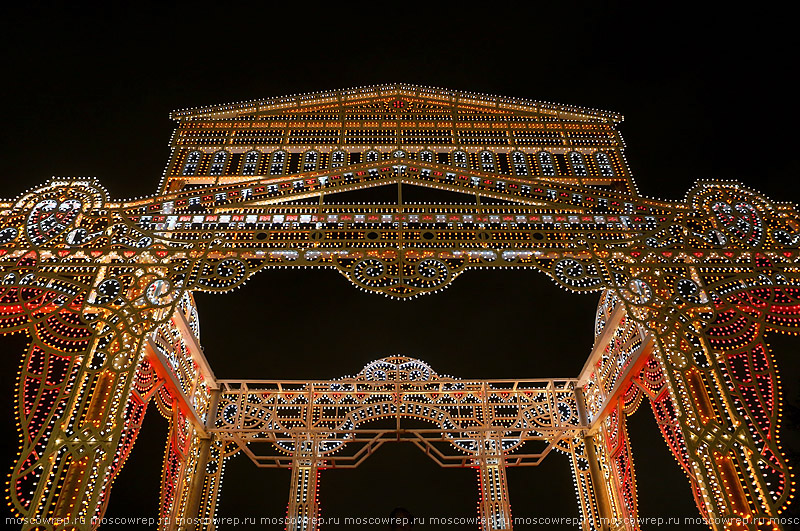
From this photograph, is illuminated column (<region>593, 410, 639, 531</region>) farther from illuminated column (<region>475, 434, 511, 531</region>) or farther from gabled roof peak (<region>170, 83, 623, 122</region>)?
gabled roof peak (<region>170, 83, 623, 122</region>)

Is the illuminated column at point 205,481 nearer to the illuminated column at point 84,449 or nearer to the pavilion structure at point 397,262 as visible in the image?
the pavilion structure at point 397,262

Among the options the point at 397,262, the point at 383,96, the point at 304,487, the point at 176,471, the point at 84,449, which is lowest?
the point at 84,449

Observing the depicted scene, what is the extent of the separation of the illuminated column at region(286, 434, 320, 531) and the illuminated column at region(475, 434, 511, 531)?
98.4 inches

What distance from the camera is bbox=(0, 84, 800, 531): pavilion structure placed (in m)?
4.28

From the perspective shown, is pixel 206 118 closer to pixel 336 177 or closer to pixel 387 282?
pixel 336 177

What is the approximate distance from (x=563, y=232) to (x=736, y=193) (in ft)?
6.00

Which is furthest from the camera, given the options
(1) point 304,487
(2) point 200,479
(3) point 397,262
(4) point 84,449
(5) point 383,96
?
(1) point 304,487

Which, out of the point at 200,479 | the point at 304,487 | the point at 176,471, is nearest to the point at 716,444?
the point at 304,487

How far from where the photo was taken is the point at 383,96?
674 centimetres

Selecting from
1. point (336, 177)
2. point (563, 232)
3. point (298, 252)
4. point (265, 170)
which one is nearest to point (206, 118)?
point (265, 170)

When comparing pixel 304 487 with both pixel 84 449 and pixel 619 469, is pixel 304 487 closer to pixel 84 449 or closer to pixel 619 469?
pixel 619 469

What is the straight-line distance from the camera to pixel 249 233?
5246 millimetres

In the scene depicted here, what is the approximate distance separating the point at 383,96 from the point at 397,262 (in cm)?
266

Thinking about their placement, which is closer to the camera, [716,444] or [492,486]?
[716,444]
